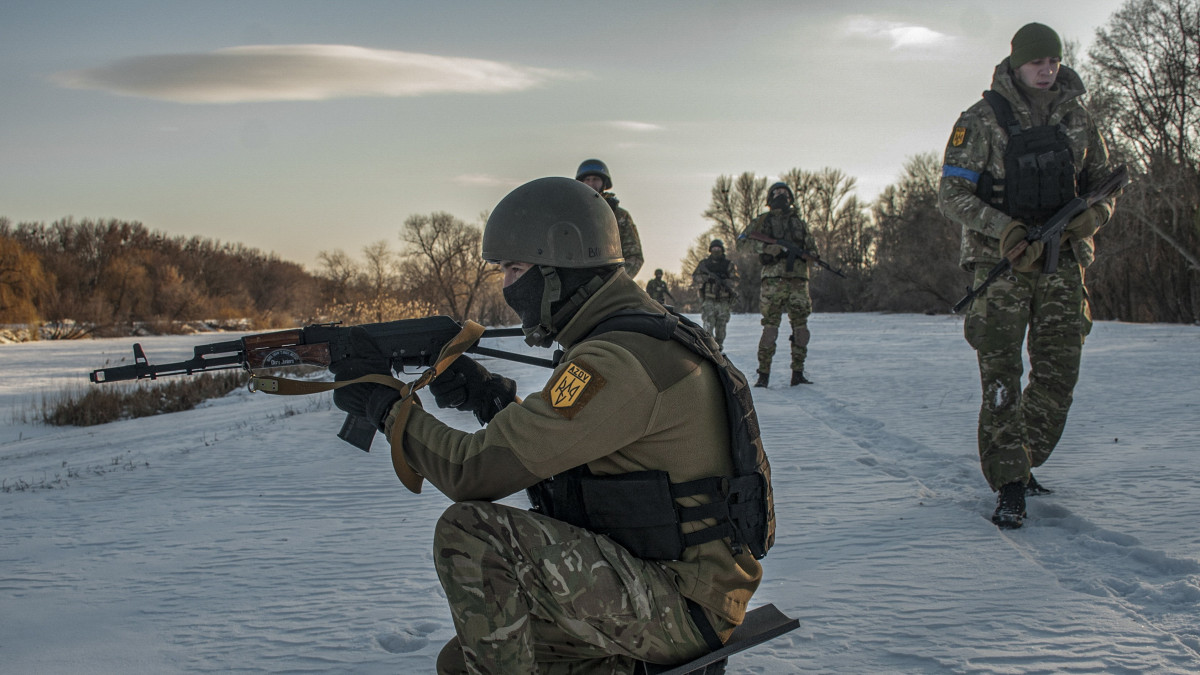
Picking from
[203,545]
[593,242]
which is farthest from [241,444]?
[593,242]

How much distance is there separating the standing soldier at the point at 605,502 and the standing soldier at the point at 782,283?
7083mm

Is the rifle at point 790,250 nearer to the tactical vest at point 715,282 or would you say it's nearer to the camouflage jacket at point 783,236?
the camouflage jacket at point 783,236

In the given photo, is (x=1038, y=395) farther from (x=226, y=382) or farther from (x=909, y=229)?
(x=909, y=229)

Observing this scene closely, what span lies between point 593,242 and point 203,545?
2885 millimetres

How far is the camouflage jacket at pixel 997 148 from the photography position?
388 centimetres

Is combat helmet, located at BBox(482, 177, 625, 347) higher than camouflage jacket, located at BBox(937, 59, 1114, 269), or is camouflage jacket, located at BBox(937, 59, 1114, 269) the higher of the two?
A: camouflage jacket, located at BBox(937, 59, 1114, 269)

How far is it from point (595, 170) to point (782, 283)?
10.2 ft

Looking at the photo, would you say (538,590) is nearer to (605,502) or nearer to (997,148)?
(605,502)

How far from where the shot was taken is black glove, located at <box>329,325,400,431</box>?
2189mm

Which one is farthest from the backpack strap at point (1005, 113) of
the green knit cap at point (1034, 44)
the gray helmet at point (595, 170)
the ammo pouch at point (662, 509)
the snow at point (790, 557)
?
the gray helmet at point (595, 170)

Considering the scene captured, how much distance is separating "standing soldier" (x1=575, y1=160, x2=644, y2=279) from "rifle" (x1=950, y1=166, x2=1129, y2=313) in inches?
151

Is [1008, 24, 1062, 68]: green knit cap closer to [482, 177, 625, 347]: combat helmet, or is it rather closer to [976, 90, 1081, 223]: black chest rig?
[976, 90, 1081, 223]: black chest rig

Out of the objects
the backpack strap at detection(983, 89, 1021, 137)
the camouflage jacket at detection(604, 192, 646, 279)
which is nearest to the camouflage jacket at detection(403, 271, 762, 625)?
the backpack strap at detection(983, 89, 1021, 137)

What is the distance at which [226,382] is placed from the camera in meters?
14.4
